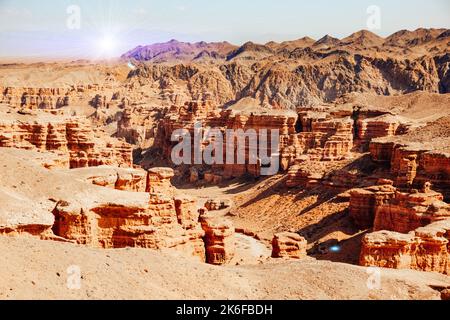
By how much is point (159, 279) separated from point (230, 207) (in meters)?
28.8

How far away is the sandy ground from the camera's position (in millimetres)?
13887

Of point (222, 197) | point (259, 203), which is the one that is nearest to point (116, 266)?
point (259, 203)

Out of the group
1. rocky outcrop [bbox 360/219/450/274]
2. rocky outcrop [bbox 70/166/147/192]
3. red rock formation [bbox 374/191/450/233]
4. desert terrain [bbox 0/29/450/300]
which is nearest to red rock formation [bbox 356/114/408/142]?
desert terrain [bbox 0/29/450/300]

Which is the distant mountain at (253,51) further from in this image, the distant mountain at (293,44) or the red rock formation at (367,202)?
the red rock formation at (367,202)

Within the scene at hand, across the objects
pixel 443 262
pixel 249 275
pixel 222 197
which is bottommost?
pixel 222 197

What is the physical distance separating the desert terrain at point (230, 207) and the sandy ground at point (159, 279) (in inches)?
1.8

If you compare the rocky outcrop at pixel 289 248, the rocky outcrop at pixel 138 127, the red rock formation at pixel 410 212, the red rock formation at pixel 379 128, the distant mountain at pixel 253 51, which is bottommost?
the rocky outcrop at pixel 138 127

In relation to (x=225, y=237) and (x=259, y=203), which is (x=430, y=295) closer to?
(x=225, y=237)

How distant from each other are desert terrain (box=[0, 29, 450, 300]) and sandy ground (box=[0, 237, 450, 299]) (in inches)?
1.8

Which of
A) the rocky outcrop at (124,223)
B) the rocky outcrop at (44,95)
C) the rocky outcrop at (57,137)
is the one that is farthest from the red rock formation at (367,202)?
the rocky outcrop at (44,95)

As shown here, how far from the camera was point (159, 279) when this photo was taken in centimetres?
1508

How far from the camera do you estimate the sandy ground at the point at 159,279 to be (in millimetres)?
13887
